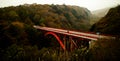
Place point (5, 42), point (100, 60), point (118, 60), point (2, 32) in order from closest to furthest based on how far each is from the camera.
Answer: point (118, 60) < point (100, 60) < point (5, 42) < point (2, 32)

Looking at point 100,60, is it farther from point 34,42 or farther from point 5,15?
point 5,15

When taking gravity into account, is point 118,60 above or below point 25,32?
above

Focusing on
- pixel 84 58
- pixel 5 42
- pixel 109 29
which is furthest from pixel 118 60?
pixel 5 42

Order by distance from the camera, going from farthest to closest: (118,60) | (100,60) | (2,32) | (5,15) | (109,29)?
(5,15) < (2,32) < (109,29) < (100,60) < (118,60)

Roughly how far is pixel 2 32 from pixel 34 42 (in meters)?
7.43

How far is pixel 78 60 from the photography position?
12.8ft

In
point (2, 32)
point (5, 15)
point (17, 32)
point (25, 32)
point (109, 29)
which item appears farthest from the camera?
point (5, 15)

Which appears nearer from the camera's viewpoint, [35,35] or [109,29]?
[109,29]

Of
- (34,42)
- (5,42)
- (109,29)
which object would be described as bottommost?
(34,42)

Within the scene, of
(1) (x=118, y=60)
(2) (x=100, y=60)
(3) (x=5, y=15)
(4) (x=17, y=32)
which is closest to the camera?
(1) (x=118, y=60)

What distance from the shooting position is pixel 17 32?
3188 centimetres

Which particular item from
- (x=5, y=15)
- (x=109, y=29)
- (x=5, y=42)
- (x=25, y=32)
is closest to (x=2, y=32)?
(x=5, y=42)

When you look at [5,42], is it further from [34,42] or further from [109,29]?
[109,29]

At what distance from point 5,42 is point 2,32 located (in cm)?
306
